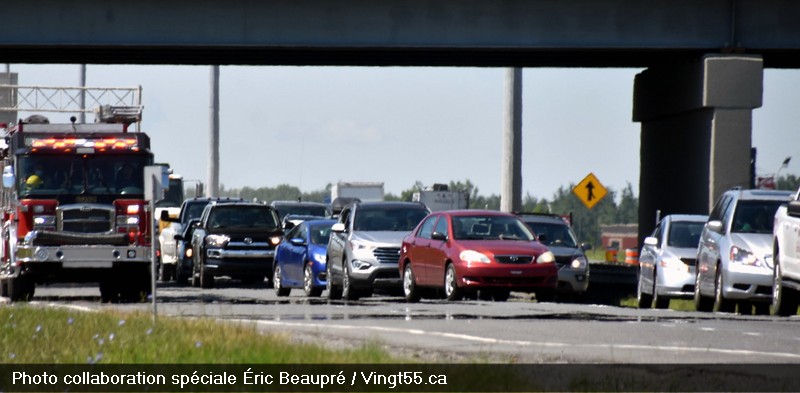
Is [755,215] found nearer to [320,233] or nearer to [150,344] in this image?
[320,233]

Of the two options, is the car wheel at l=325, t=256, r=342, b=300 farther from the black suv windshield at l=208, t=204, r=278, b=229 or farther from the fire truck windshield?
the black suv windshield at l=208, t=204, r=278, b=229

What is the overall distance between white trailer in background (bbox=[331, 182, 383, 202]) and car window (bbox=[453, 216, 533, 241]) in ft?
165

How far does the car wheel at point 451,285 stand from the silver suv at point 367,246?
7.96ft

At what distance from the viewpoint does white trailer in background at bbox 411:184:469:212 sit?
68.0m

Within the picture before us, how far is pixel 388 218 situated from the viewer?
100 feet

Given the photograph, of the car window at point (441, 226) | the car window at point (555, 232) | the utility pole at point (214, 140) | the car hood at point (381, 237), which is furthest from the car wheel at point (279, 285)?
the utility pole at point (214, 140)

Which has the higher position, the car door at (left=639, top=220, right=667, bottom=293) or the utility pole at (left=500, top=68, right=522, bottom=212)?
the utility pole at (left=500, top=68, right=522, bottom=212)

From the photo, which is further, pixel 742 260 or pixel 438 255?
pixel 438 255

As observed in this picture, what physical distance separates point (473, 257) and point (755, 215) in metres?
4.18

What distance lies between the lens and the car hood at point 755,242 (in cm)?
2438

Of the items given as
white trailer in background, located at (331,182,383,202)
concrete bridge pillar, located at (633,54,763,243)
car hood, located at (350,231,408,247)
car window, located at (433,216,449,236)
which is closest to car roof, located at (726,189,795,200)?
car window, located at (433,216,449,236)

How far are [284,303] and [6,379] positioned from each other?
1391cm

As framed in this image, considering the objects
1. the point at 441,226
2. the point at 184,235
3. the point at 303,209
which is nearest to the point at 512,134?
the point at 303,209

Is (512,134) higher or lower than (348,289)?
higher
